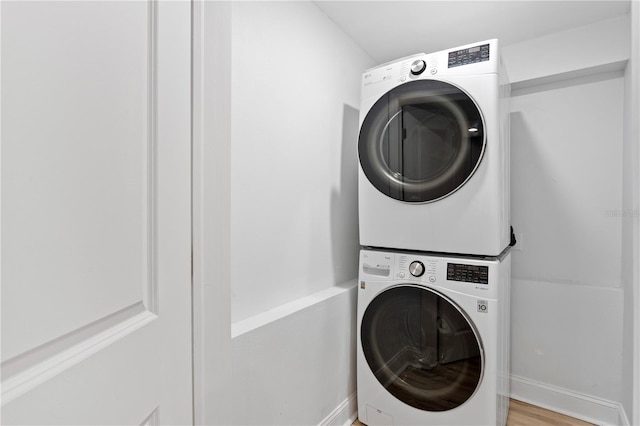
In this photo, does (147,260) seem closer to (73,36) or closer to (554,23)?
(73,36)

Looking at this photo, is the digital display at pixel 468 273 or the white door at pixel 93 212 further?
the digital display at pixel 468 273

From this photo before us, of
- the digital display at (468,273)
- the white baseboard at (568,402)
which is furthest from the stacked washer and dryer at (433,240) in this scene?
the white baseboard at (568,402)

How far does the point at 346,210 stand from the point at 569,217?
1.32 meters

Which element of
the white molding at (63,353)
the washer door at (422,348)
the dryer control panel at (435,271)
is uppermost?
the white molding at (63,353)

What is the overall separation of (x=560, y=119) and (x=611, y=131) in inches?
9.9

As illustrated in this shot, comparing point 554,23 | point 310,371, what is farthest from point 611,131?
point 310,371

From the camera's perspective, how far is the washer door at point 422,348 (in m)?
1.44

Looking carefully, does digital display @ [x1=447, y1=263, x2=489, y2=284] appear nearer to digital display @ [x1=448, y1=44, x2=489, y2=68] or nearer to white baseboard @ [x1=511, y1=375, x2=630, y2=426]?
digital display @ [x1=448, y1=44, x2=489, y2=68]

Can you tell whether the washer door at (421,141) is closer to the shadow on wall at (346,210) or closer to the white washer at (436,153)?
the white washer at (436,153)

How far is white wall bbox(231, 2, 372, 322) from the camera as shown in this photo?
4.03 ft

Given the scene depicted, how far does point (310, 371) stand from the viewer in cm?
149

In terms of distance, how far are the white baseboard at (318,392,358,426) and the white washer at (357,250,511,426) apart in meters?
0.08

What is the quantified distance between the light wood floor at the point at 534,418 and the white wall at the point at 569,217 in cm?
6

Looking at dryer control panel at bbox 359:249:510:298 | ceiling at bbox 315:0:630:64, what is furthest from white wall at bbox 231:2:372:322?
dryer control panel at bbox 359:249:510:298
